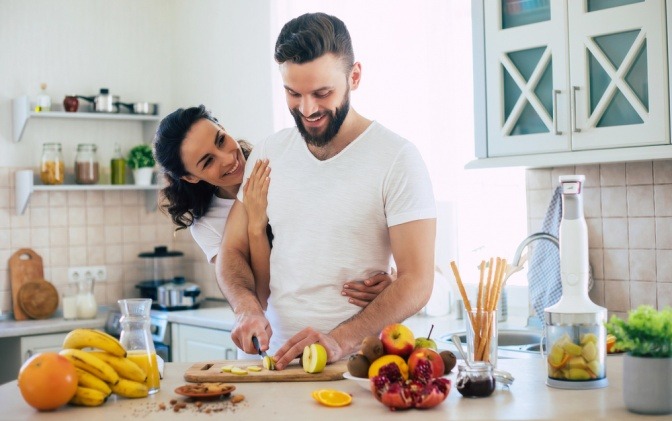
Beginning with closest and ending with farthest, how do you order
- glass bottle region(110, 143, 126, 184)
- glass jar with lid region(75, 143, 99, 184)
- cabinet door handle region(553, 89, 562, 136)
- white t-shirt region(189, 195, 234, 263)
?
1. white t-shirt region(189, 195, 234, 263)
2. cabinet door handle region(553, 89, 562, 136)
3. glass jar with lid region(75, 143, 99, 184)
4. glass bottle region(110, 143, 126, 184)

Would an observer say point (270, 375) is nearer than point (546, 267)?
Yes

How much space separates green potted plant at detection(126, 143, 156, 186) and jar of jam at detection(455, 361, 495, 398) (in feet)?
11.6

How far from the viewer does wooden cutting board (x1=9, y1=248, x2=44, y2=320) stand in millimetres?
4613

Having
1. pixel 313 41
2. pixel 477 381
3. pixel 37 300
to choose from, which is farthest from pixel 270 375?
pixel 37 300

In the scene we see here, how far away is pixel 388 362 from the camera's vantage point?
1865 mm

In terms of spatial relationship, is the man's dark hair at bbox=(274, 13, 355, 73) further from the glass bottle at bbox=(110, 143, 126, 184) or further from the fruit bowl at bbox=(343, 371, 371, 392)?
the glass bottle at bbox=(110, 143, 126, 184)

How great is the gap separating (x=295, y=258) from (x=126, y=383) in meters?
0.66

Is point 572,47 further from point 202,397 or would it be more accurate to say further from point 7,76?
point 7,76

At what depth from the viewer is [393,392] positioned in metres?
1.72

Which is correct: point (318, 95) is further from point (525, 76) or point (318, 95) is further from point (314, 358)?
point (525, 76)

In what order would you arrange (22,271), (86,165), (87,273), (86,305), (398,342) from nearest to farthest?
(398,342) < (86,305) < (22,271) < (86,165) < (87,273)

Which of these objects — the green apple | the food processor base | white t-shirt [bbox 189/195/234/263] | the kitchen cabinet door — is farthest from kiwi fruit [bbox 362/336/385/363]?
the kitchen cabinet door

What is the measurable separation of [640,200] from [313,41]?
152 centimetres

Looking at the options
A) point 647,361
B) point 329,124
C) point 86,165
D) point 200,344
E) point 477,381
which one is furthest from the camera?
point 86,165
